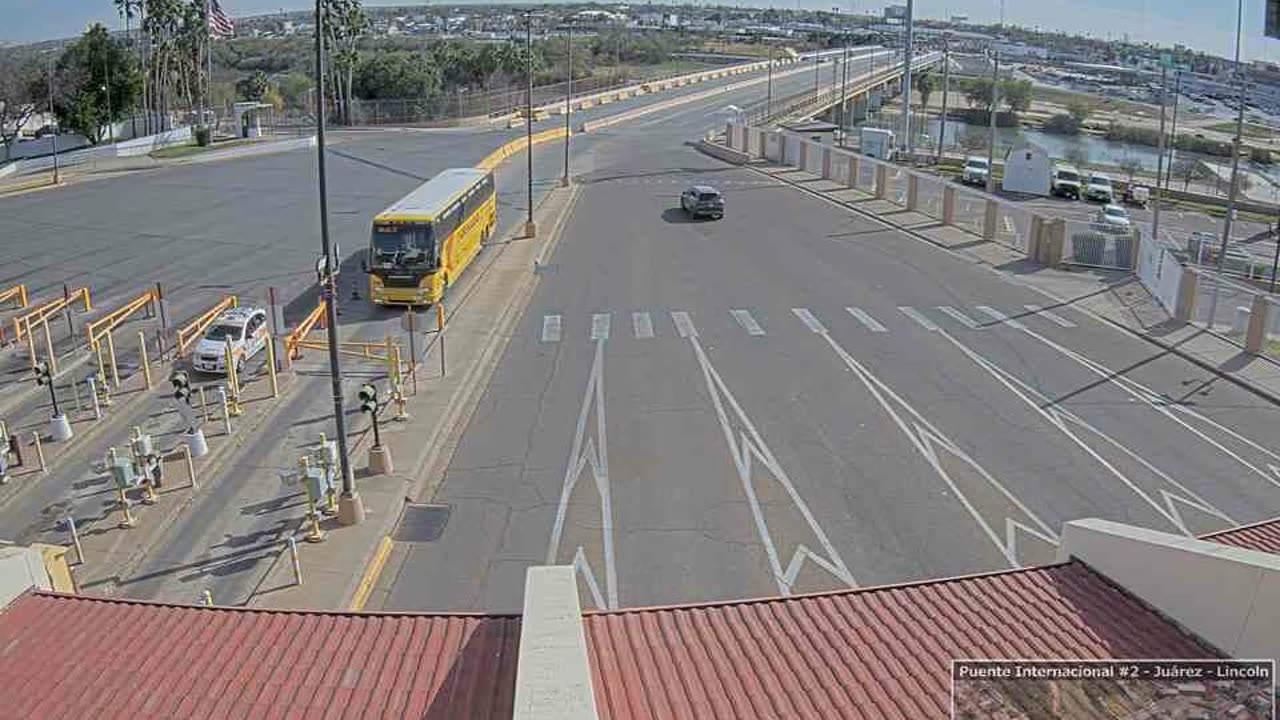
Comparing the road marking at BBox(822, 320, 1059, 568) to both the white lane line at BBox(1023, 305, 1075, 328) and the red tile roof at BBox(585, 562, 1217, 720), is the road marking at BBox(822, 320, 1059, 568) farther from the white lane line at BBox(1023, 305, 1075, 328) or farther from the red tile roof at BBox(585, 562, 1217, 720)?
the white lane line at BBox(1023, 305, 1075, 328)

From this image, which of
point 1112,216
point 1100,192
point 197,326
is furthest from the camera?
point 1100,192

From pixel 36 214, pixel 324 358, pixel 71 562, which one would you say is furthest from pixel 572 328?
pixel 36 214

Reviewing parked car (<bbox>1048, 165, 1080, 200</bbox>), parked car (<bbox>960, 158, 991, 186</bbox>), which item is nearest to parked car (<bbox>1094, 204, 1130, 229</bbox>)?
parked car (<bbox>1048, 165, 1080, 200</bbox>)

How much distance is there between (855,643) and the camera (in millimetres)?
9156

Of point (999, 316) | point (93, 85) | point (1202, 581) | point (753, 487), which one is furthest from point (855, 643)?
point (93, 85)

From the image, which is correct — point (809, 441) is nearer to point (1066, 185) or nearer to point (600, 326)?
point (600, 326)

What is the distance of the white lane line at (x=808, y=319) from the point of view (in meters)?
28.7

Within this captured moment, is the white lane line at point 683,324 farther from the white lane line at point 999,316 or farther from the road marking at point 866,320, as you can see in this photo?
the white lane line at point 999,316

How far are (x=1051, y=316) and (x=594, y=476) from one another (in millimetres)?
17255

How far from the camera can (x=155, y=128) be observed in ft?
283

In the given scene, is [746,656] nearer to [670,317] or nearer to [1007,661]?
[1007,661]

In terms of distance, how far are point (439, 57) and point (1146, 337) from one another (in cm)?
10969

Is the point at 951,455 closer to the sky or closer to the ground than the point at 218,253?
closer to the ground

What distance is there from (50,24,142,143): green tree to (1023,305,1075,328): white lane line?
238 ft
